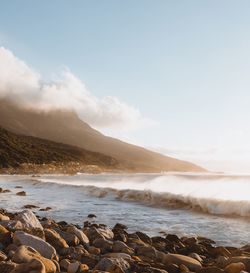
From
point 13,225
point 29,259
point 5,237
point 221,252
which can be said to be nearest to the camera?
point 29,259

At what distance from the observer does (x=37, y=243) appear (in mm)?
8250

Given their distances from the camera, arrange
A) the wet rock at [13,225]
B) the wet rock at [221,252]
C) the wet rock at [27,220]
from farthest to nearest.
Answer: the wet rock at [27,220] < the wet rock at [221,252] < the wet rock at [13,225]

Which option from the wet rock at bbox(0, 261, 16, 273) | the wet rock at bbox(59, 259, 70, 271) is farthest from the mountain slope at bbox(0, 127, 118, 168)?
the wet rock at bbox(0, 261, 16, 273)

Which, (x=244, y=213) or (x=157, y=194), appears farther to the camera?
(x=157, y=194)

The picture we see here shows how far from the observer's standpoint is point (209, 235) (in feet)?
48.1

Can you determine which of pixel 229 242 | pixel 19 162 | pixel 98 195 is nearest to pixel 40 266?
pixel 229 242

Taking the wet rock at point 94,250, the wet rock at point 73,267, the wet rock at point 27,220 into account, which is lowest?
the wet rock at point 94,250

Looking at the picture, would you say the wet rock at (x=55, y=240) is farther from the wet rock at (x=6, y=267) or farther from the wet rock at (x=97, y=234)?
the wet rock at (x=6, y=267)

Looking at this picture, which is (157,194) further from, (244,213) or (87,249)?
(87,249)

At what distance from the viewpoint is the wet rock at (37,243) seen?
7.97 m

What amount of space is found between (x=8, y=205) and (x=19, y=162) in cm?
12205

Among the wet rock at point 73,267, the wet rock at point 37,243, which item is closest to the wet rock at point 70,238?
the wet rock at point 37,243

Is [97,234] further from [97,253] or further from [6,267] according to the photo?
[6,267]

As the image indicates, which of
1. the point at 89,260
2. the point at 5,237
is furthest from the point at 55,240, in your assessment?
the point at 89,260
